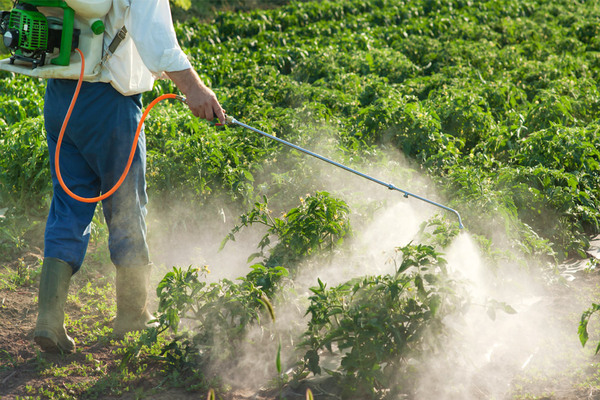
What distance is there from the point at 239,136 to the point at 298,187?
75cm

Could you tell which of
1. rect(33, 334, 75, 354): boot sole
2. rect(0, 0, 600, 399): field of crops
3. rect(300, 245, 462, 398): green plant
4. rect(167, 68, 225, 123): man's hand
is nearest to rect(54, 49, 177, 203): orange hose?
rect(167, 68, 225, 123): man's hand

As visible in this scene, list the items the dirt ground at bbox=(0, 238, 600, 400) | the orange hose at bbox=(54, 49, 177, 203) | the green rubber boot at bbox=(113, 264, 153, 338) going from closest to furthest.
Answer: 1. the dirt ground at bbox=(0, 238, 600, 400)
2. the orange hose at bbox=(54, 49, 177, 203)
3. the green rubber boot at bbox=(113, 264, 153, 338)

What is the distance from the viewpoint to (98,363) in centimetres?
298

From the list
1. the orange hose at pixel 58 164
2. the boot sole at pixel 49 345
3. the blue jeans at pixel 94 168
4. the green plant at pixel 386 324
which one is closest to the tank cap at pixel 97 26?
the orange hose at pixel 58 164

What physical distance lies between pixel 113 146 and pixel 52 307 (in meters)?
0.77

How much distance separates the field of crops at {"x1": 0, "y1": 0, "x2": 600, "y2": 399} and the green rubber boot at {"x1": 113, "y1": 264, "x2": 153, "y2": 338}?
0.28 ft

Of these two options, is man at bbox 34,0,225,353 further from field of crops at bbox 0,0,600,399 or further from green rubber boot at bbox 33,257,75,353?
field of crops at bbox 0,0,600,399

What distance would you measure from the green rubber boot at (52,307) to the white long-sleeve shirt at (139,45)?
0.86 metres

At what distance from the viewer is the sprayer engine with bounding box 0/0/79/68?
9.09ft

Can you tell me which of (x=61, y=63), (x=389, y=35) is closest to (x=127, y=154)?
(x=61, y=63)

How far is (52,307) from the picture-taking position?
115 inches

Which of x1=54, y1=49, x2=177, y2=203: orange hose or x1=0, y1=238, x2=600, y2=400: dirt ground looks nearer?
x1=0, y1=238, x2=600, y2=400: dirt ground

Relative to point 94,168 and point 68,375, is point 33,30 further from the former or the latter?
point 68,375

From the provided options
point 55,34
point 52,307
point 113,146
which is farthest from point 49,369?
point 55,34
